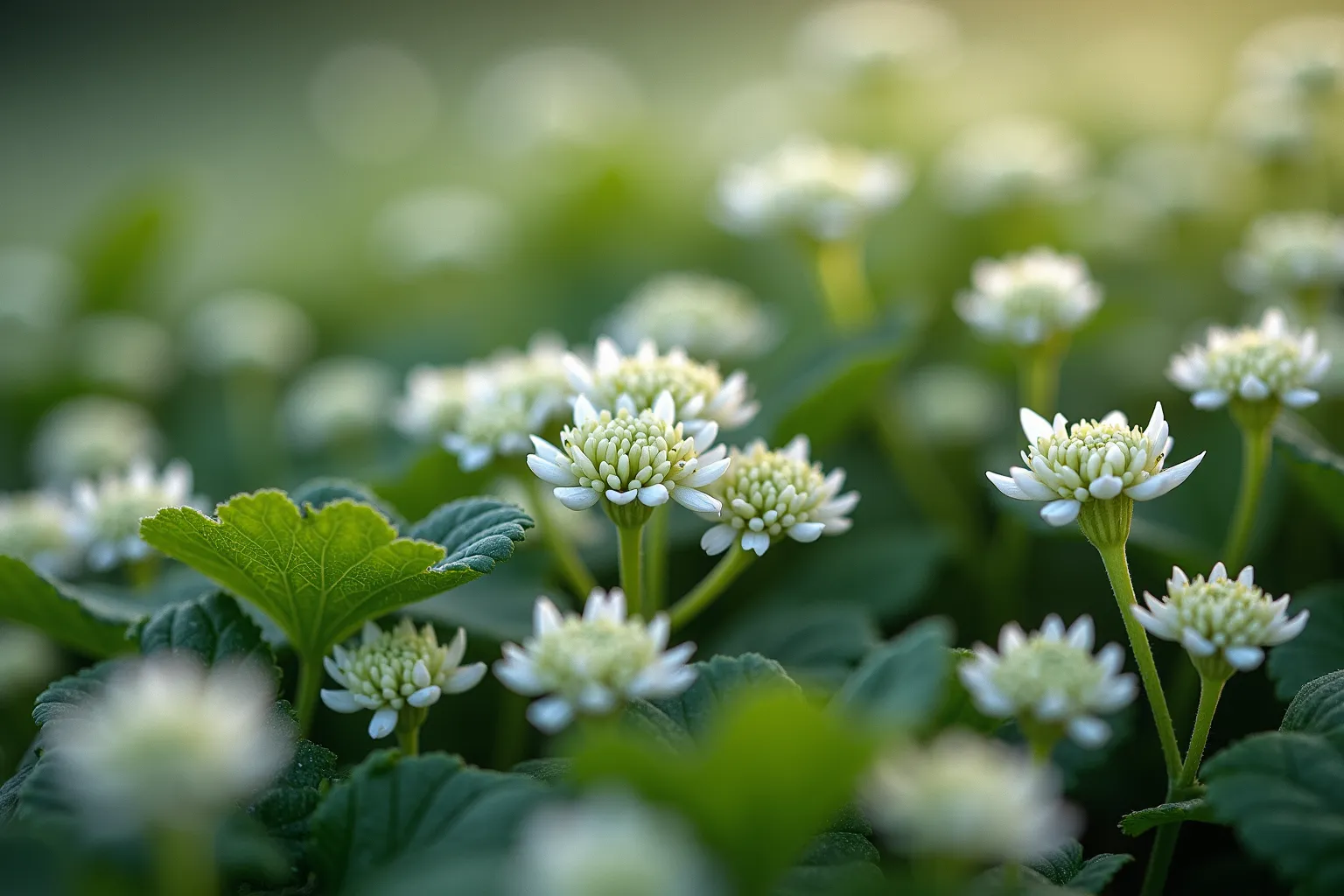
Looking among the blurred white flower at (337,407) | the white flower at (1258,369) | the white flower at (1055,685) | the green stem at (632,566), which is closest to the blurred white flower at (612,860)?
the white flower at (1055,685)

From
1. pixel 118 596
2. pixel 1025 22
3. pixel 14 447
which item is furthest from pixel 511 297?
pixel 1025 22

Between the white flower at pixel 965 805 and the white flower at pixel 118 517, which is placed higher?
the white flower at pixel 965 805

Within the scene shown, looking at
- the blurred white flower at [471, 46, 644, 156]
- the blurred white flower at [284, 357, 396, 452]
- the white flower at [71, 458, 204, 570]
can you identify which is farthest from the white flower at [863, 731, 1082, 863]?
the blurred white flower at [471, 46, 644, 156]

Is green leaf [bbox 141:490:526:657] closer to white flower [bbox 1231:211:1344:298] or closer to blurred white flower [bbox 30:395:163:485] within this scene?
blurred white flower [bbox 30:395:163:485]

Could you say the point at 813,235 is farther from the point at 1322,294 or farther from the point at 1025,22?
the point at 1025,22

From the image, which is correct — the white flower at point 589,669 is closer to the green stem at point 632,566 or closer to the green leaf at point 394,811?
the green leaf at point 394,811

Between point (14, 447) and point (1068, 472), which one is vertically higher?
point (1068, 472)
